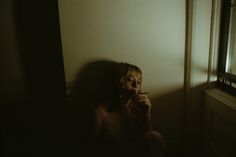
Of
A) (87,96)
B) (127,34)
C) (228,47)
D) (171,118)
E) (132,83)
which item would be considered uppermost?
(127,34)

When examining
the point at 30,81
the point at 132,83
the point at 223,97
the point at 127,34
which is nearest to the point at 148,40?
the point at 127,34

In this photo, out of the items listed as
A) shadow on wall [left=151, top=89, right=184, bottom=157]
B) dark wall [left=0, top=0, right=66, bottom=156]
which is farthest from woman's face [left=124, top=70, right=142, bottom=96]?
dark wall [left=0, top=0, right=66, bottom=156]

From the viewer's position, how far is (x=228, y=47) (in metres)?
1.50

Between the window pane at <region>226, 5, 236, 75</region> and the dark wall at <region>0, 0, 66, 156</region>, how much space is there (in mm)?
1179

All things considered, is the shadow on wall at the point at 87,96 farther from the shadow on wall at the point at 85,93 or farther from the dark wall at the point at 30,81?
the dark wall at the point at 30,81

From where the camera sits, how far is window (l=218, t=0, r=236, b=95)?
4.78ft

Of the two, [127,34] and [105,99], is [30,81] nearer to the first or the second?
[105,99]

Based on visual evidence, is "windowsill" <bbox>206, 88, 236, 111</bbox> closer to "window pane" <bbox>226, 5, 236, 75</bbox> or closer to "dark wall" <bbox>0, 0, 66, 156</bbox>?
"window pane" <bbox>226, 5, 236, 75</bbox>

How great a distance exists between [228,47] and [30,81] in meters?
1.48

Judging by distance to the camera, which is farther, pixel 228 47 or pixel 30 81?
pixel 30 81

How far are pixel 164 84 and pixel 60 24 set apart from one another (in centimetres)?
86

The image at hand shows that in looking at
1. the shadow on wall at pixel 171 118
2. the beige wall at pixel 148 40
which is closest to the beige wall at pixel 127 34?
the beige wall at pixel 148 40

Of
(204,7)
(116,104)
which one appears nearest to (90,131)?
(116,104)

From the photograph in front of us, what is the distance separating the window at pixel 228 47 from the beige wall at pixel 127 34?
0.27 meters
